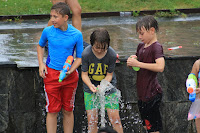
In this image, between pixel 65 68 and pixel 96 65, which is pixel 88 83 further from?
pixel 65 68

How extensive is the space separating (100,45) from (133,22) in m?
5.32

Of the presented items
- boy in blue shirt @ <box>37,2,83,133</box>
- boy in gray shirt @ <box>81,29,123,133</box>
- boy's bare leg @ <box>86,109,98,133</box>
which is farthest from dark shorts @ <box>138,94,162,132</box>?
boy in blue shirt @ <box>37,2,83,133</box>

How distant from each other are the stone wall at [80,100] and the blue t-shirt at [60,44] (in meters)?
0.65

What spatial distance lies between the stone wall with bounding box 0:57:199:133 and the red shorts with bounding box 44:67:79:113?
58 cm

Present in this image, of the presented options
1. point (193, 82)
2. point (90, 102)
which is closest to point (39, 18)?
point (90, 102)

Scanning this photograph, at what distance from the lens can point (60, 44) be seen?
5328 mm

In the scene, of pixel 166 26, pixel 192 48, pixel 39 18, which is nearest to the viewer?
pixel 192 48

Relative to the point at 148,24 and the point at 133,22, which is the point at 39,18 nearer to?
the point at 133,22

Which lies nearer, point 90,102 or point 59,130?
point 90,102

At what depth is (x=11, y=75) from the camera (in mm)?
5895

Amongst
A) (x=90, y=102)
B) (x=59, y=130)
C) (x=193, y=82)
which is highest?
(x=193, y=82)

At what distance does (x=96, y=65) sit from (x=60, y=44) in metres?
0.57

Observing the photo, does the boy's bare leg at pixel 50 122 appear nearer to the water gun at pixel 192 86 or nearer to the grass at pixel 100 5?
the water gun at pixel 192 86

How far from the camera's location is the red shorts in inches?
212
